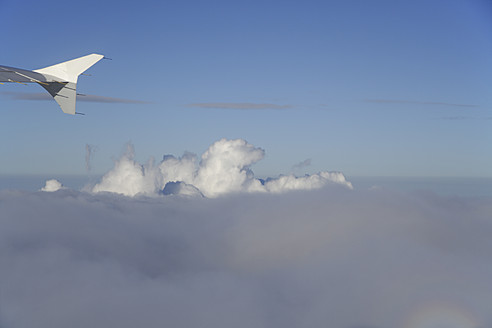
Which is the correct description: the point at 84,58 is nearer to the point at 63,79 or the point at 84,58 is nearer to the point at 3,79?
the point at 63,79

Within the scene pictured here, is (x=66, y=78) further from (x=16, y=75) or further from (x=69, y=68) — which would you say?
(x=16, y=75)

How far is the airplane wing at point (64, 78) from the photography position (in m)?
52.4

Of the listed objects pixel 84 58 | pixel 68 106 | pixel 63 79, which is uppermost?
pixel 84 58

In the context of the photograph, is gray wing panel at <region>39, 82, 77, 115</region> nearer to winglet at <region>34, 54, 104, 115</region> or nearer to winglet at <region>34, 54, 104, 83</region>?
winglet at <region>34, 54, 104, 115</region>

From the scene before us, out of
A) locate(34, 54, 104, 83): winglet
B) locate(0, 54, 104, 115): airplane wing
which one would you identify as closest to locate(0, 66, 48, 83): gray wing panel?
locate(0, 54, 104, 115): airplane wing

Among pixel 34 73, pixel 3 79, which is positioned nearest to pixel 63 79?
pixel 34 73

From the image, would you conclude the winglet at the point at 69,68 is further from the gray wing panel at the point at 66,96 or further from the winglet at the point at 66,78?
the gray wing panel at the point at 66,96

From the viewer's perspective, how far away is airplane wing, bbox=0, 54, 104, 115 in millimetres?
52438

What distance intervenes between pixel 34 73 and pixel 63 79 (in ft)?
12.9

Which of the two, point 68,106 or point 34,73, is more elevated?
point 34,73

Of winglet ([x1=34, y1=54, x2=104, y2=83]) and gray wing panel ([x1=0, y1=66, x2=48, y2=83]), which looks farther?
winglet ([x1=34, y1=54, x2=104, y2=83])

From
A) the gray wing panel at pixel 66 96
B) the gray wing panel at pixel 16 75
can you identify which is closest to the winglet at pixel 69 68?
the gray wing panel at pixel 66 96

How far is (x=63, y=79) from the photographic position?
53.8m

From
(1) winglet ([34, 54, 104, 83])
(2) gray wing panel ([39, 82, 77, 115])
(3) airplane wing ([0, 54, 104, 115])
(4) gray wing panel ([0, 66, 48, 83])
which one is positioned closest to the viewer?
(4) gray wing panel ([0, 66, 48, 83])
